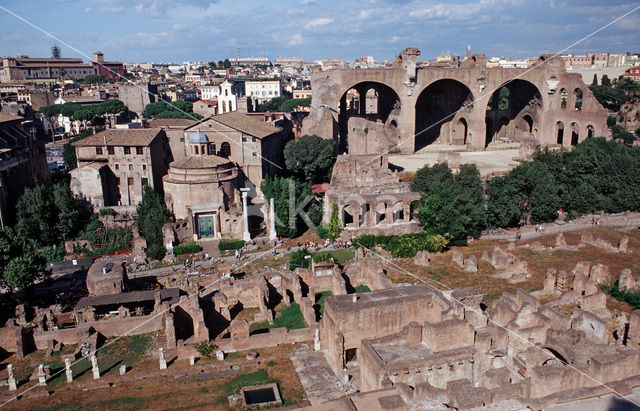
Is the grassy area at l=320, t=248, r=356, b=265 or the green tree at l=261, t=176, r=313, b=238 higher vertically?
the green tree at l=261, t=176, r=313, b=238

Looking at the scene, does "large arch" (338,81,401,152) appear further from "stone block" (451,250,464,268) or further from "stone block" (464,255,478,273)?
"stone block" (464,255,478,273)

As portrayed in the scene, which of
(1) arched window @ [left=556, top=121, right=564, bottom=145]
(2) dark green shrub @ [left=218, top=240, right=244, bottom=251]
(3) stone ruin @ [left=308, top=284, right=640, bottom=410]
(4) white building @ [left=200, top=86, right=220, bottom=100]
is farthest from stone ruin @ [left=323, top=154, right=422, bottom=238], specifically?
(4) white building @ [left=200, top=86, right=220, bottom=100]

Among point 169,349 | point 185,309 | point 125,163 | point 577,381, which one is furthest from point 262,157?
point 577,381

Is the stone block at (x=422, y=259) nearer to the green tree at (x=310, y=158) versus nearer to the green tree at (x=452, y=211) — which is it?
the green tree at (x=452, y=211)

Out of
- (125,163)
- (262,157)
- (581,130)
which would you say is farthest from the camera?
(581,130)

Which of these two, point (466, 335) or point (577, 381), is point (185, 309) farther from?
point (577, 381)

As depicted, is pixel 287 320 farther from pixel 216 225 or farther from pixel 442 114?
pixel 442 114
